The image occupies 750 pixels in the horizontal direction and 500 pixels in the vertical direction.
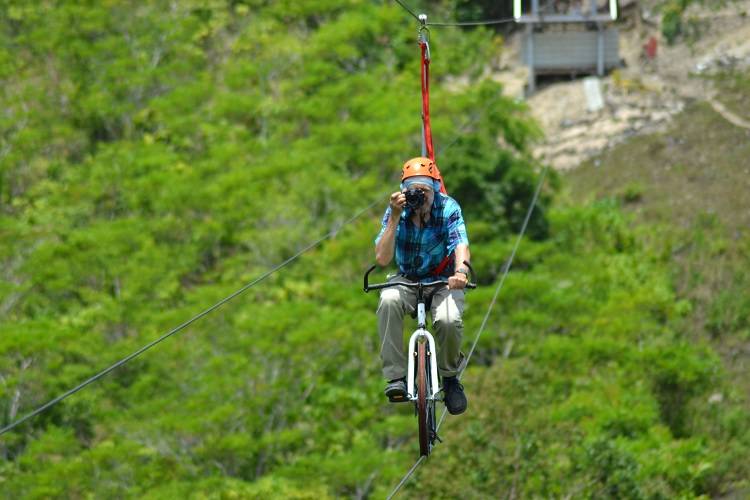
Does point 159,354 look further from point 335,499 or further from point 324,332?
point 335,499

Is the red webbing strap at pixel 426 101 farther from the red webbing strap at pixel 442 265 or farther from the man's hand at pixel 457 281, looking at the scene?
the man's hand at pixel 457 281

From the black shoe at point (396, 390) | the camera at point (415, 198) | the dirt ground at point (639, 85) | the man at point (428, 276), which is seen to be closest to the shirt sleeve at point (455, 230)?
the man at point (428, 276)

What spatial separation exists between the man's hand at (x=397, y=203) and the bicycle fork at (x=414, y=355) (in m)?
0.80

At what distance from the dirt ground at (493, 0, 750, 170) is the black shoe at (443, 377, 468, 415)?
2430 centimetres

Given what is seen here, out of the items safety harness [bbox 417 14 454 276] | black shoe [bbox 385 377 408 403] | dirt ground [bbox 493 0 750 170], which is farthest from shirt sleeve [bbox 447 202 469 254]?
dirt ground [bbox 493 0 750 170]

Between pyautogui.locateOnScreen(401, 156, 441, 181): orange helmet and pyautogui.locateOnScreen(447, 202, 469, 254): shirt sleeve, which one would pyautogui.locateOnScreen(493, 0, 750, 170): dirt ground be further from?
pyautogui.locateOnScreen(401, 156, 441, 181): orange helmet

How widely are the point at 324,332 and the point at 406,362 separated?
61.5ft

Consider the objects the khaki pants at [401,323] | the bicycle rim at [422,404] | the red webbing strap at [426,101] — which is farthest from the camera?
the red webbing strap at [426,101]

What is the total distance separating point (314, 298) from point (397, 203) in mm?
22594

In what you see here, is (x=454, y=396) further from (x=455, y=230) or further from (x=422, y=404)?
(x=455, y=230)

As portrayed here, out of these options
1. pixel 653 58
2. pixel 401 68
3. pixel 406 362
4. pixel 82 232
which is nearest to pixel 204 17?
pixel 401 68

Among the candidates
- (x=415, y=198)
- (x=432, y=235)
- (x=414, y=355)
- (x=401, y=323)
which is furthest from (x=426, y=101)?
(x=414, y=355)

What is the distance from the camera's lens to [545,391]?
25.3 m

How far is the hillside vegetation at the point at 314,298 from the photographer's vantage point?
25.5 meters
